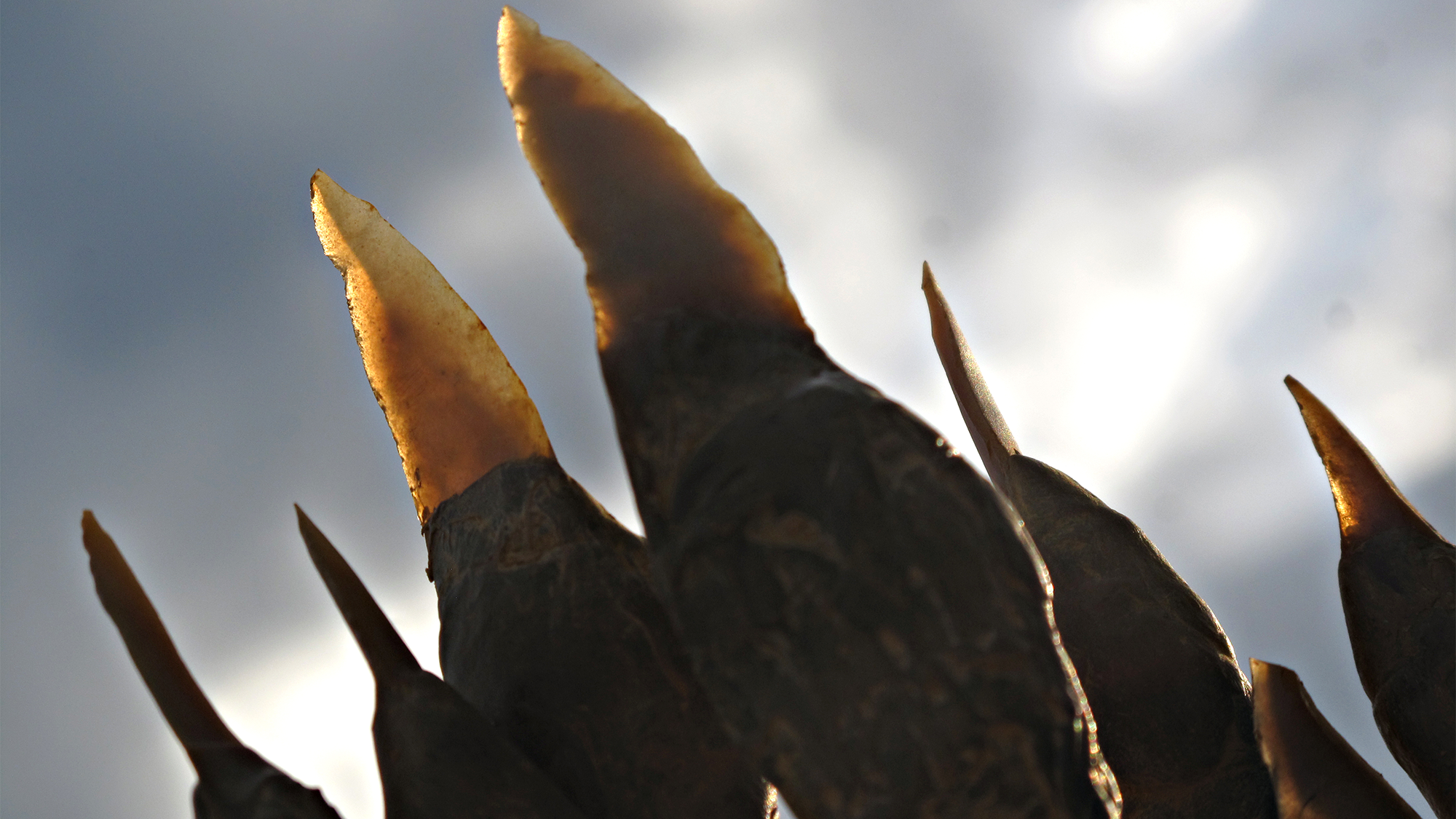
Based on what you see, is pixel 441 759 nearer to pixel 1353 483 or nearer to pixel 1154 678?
pixel 1154 678

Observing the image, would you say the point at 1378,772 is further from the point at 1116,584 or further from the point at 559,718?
the point at 559,718

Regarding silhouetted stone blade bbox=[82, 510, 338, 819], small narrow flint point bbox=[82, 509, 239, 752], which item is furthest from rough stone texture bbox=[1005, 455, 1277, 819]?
small narrow flint point bbox=[82, 509, 239, 752]

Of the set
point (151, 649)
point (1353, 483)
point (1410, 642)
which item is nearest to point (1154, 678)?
point (1410, 642)

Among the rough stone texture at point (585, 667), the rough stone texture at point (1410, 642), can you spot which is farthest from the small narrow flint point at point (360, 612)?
the rough stone texture at point (1410, 642)

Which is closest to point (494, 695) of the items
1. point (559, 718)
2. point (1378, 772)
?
point (559, 718)

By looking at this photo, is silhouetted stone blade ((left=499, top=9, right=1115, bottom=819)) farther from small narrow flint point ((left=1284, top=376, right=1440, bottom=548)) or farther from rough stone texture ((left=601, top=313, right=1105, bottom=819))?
small narrow flint point ((left=1284, top=376, right=1440, bottom=548))

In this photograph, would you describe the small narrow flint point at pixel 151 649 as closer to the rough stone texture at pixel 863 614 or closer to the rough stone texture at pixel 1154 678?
the rough stone texture at pixel 863 614

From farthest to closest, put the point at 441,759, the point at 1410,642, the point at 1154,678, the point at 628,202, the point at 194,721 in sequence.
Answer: the point at 1154,678
the point at 1410,642
the point at 628,202
the point at 194,721
the point at 441,759
